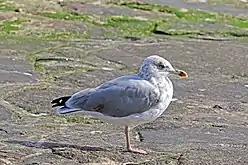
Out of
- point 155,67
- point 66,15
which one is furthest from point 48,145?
point 66,15

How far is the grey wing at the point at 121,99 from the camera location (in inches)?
186

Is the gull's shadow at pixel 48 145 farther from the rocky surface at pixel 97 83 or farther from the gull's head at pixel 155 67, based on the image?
the gull's head at pixel 155 67

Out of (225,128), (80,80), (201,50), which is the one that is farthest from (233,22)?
A: (225,128)

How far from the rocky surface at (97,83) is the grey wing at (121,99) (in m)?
0.22

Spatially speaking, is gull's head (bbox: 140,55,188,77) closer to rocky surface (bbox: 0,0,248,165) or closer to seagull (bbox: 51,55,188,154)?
seagull (bbox: 51,55,188,154)

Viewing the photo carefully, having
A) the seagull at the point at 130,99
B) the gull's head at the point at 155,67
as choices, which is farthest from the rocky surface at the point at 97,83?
the gull's head at the point at 155,67

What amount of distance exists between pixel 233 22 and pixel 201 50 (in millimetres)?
1838

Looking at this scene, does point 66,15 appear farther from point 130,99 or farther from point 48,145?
point 48,145

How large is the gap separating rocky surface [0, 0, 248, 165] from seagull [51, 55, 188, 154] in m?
0.19

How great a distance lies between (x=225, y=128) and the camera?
206 inches

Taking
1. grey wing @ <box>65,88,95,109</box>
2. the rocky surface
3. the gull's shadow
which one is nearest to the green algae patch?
the rocky surface

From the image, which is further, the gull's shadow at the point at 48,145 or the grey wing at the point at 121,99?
the grey wing at the point at 121,99

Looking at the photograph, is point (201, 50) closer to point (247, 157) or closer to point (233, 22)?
point (233, 22)

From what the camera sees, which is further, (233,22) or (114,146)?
(233,22)
